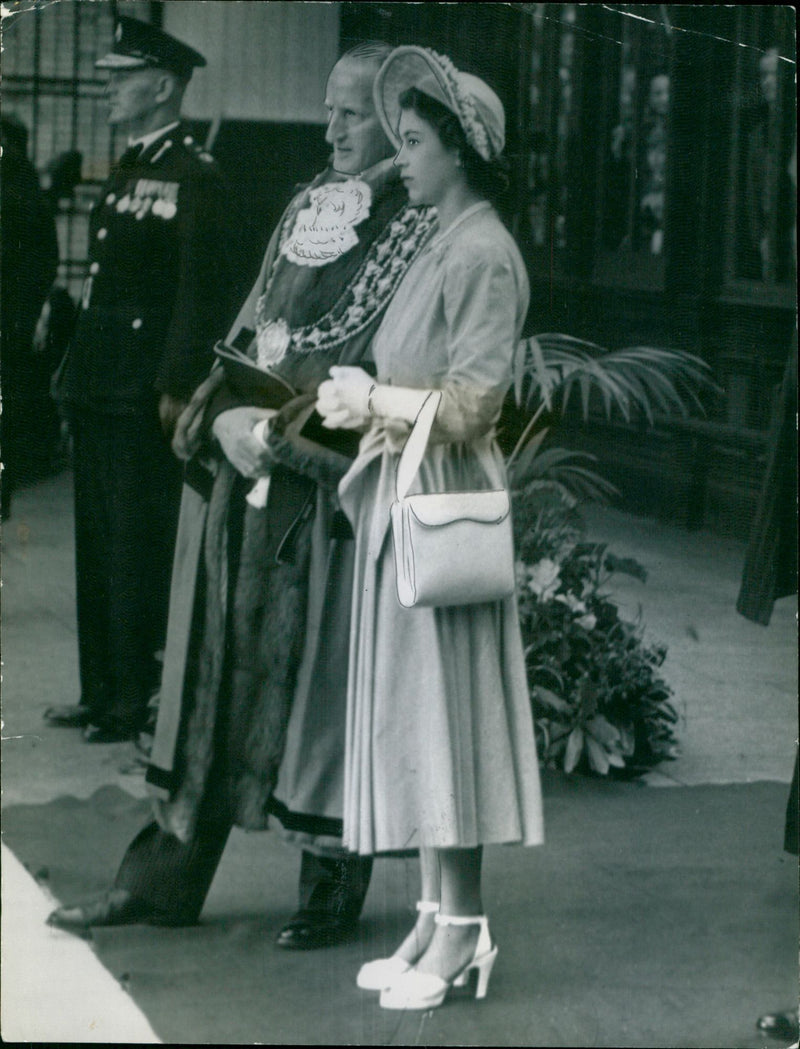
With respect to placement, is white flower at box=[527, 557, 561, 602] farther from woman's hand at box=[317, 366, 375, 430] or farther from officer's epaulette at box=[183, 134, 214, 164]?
officer's epaulette at box=[183, 134, 214, 164]

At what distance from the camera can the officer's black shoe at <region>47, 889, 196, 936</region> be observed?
13.5 feet

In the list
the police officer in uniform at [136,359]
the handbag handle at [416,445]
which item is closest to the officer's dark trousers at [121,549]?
the police officer in uniform at [136,359]

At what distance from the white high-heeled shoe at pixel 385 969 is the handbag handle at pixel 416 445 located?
99 centimetres

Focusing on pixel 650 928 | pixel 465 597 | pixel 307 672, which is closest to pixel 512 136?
pixel 465 597

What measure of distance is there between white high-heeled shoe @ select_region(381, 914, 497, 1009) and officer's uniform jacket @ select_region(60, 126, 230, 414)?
1448 millimetres

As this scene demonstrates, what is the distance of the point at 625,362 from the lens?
3.99 metres

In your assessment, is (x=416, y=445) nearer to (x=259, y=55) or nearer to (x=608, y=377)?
(x=608, y=377)

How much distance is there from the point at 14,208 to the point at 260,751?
1404mm

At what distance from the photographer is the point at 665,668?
4.09 meters

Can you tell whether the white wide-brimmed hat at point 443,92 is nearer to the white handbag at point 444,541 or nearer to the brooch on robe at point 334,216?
the brooch on robe at point 334,216

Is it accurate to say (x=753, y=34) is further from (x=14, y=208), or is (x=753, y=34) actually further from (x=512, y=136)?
(x=14, y=208)

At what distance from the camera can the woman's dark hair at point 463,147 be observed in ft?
12.5

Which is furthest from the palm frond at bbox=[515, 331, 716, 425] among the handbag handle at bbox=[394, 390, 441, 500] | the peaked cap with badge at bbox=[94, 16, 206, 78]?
the peaked cap with badge at bbox=[94, 16, 206, 78]

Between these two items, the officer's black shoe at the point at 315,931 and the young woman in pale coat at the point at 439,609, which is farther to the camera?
the officer's black shoe at the point at 315,931
